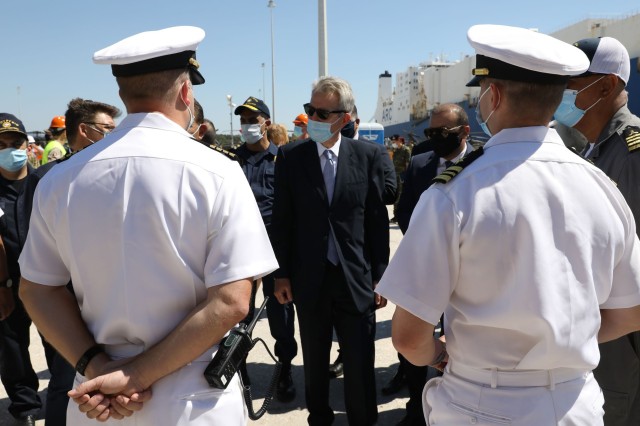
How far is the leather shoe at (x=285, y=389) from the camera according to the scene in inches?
154

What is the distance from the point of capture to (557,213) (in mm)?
1387

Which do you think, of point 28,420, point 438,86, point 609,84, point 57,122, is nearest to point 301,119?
point 57,122

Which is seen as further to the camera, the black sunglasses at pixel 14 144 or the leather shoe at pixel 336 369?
the leather shoe at pixel 336 369

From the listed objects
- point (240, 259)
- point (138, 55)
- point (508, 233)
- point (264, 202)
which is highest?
point (138, 55)

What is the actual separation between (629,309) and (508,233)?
2.01 ft

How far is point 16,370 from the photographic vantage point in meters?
3.60

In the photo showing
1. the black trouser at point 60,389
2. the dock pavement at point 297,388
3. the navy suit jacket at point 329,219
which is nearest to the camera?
the black trouser at point 60,389

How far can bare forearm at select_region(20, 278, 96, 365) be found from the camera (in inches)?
61.8

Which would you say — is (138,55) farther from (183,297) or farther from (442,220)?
(442,220)

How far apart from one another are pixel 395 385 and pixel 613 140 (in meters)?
2.53

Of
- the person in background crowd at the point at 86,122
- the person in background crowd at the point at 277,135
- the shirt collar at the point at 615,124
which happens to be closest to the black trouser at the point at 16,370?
the person in background crowd at the point at 86,122

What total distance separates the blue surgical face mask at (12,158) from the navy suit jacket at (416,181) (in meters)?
2.81

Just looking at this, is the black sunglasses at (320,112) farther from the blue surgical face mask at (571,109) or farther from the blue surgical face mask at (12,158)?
the blue surgical face mask at (12,158)

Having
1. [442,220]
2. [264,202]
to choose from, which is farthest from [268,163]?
[442,220]
